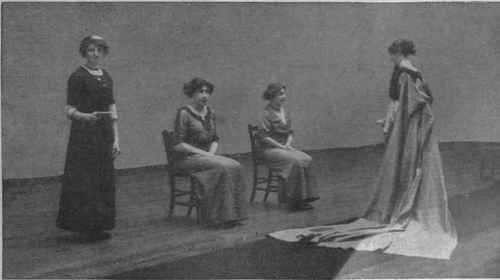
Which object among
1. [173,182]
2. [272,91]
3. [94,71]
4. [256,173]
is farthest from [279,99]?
[94,71]

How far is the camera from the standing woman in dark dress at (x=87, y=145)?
11.8ft

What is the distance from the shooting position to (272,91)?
4.43 m

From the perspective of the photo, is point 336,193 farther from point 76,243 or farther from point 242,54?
A: point 76,243

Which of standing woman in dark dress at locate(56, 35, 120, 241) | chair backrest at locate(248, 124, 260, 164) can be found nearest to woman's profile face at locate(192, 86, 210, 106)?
chair backrest at locate(248, 124, 260, 164)

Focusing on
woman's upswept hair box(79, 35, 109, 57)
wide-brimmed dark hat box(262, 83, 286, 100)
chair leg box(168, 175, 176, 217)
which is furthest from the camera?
wide-brimmed dark hat box(262, 83, 286, 100)

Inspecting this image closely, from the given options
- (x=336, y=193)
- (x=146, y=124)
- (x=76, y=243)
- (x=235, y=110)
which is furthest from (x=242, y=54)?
(x=76, y=243)

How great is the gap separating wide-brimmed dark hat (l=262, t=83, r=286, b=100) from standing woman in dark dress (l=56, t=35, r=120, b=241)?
1152mm

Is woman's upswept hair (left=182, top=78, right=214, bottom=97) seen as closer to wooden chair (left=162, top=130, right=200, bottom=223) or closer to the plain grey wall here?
the plain grey wall

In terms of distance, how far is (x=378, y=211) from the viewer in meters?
4.33

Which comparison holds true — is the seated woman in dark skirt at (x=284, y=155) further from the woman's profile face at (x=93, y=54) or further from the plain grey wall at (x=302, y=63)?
the woman's profile face at (x=93, y=54)

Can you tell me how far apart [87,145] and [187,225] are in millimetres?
850

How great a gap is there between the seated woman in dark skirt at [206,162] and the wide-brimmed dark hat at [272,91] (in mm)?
465

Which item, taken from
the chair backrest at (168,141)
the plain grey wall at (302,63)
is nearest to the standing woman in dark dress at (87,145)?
the plain grey wall at (302,63)

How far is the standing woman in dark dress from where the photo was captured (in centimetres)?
361
